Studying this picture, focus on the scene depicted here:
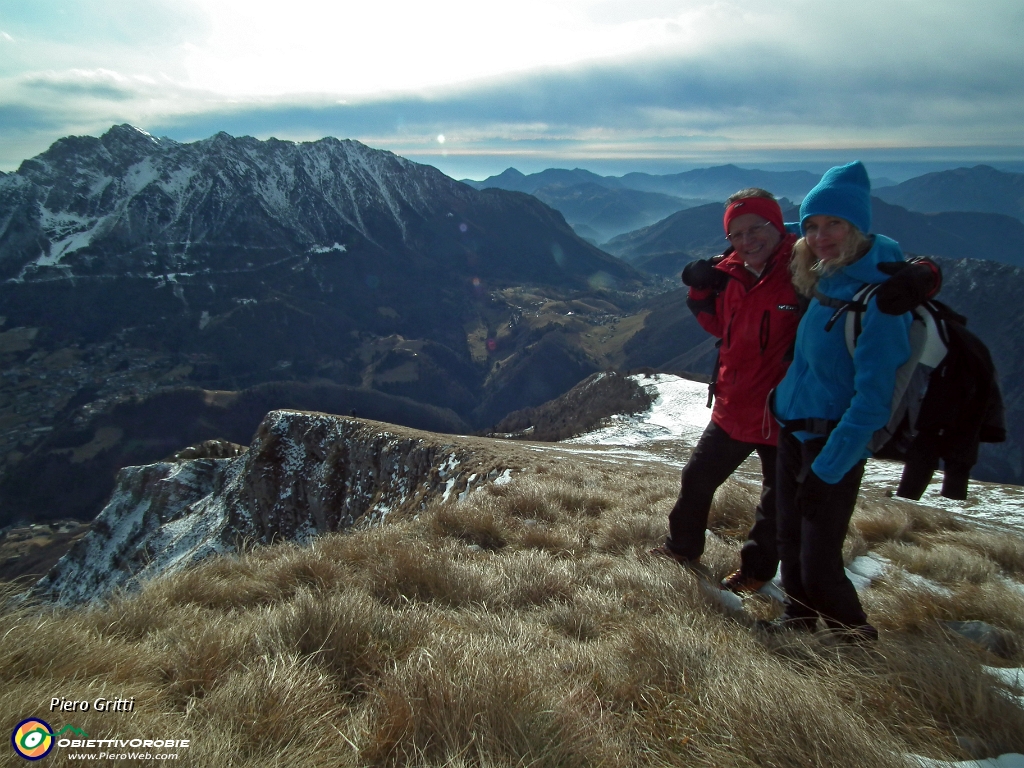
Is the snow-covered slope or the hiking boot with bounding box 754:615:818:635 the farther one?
the snow-covered slope

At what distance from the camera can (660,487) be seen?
25.7 feet

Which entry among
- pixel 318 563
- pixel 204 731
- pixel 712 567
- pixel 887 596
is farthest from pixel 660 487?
pixel 204 731

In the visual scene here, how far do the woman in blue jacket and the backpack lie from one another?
0.25ft

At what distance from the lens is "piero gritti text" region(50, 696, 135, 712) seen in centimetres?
192

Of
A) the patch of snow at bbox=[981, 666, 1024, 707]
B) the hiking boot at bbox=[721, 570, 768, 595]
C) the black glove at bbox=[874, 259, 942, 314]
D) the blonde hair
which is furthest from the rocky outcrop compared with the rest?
the black glove at bbox=[874, 259, 942, 314]

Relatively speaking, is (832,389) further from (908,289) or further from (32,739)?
(32,739)

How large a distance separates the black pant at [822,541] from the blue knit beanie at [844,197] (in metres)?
1.36

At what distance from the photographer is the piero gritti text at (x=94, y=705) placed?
1.92 metres

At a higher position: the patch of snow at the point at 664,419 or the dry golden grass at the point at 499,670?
the dry golden grass at the point at 499,670

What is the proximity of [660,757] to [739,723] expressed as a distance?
1.12ft

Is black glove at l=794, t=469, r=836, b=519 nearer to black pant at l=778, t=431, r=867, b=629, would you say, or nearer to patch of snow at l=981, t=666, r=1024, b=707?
black pant at l=778, t=431, r=867, b=629

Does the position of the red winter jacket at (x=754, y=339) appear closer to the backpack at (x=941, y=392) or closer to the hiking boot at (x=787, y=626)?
the backpack at (x=941, y=392)

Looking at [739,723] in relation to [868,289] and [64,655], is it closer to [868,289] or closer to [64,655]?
[868,289]

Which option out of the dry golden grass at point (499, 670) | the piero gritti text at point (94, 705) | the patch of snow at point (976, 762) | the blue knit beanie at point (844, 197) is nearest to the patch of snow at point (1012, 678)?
the dry golden grass at point (499, 670)
